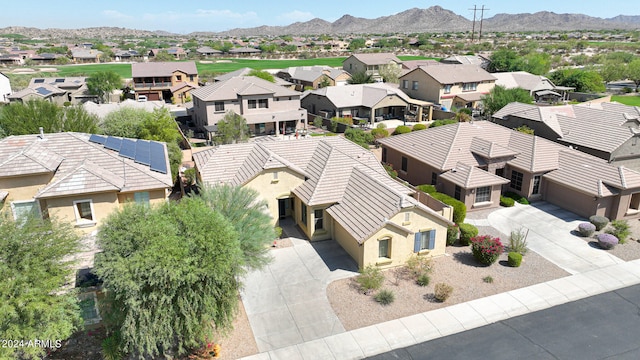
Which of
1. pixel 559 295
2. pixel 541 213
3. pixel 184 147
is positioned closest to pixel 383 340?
pixel 559 295

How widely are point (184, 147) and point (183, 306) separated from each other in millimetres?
31358

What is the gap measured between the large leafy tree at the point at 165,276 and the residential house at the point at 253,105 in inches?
1311

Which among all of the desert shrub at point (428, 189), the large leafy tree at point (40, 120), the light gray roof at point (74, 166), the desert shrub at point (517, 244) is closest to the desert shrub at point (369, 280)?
the desert shrub at point (517, 244)

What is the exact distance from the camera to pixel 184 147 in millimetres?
43719

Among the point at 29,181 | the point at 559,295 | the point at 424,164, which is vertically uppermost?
the point at 29,181

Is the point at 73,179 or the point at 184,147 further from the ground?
the point at 73,179

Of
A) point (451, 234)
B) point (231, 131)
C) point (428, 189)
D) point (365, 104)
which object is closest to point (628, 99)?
point (365, 104)

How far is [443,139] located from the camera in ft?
114

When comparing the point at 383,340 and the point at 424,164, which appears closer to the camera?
the point at 383,340

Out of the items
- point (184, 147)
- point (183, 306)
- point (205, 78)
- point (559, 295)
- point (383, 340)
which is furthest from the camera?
point (205, 78)

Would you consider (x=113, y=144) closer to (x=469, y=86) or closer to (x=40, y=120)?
(x=40, y=120)

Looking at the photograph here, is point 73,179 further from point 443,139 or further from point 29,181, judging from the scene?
point 443,139

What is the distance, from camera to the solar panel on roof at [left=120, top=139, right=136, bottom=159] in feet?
79.5

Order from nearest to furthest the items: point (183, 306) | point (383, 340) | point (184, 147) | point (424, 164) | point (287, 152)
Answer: point (183, 306) → point (383, 340) → point (287, 152) → point (424, 164) → point (184, 147)
